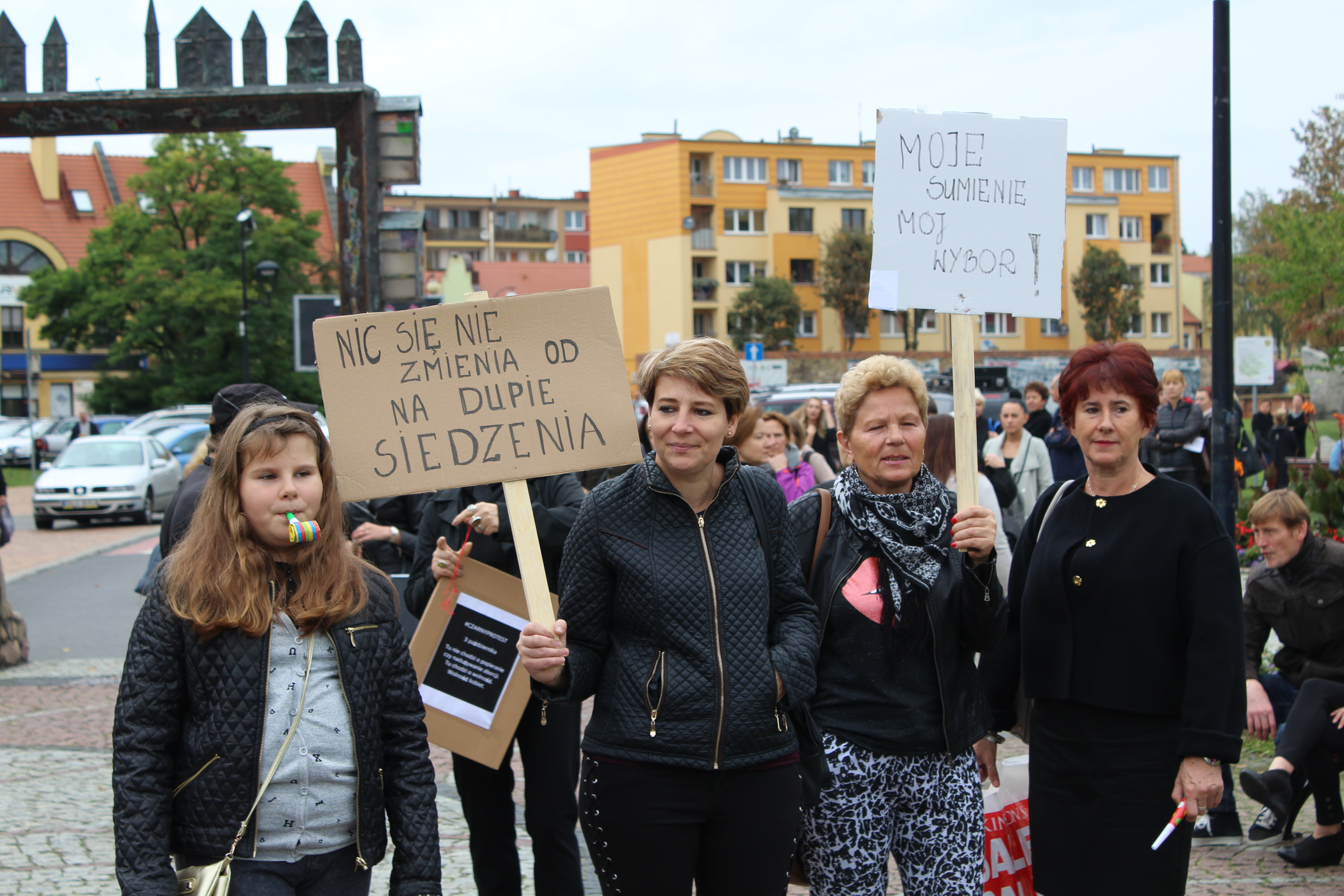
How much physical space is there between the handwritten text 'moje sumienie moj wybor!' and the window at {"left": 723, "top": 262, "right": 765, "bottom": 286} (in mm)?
68978

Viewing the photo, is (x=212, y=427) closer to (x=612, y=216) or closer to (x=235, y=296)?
(x=235, y=296)

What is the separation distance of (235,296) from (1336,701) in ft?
151

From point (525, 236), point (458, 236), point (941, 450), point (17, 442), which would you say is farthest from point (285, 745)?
point (458, 236)

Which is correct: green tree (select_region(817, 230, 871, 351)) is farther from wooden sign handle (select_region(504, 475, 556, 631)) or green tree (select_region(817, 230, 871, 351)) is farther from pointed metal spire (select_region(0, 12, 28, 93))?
wooden sign handle (select_region(504, 475, 556, 631))

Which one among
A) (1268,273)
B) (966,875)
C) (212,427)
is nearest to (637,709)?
(966,875)

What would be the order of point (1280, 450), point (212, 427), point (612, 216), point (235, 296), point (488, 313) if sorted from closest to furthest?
point (488, 313) < point (212, 427) < point (1280, 450) < point (235, 296) < point (612, 216)

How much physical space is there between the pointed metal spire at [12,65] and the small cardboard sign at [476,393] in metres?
6.54

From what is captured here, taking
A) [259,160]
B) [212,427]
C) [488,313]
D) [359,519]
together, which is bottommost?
[359,519]

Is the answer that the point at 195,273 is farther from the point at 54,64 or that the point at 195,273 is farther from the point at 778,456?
the point at 778,456

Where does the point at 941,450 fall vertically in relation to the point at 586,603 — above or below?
above

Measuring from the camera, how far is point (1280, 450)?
2141cm

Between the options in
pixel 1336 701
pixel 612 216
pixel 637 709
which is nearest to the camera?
pixel 637 709

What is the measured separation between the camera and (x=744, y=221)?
72.6m

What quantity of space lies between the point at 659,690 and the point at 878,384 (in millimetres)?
1028
